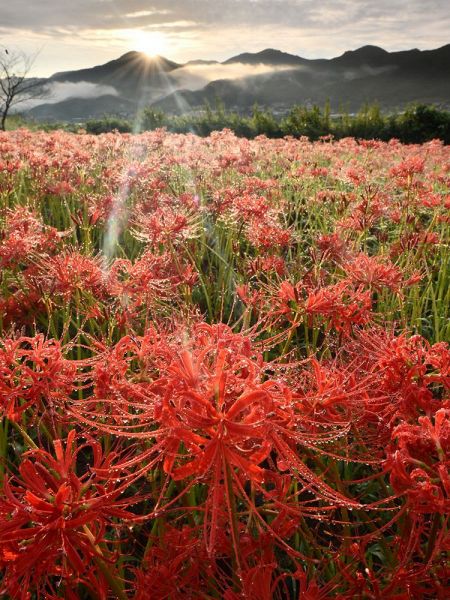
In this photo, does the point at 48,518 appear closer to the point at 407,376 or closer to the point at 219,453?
the point at 219,453

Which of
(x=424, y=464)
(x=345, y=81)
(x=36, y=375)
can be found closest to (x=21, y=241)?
(x=36, y=375)

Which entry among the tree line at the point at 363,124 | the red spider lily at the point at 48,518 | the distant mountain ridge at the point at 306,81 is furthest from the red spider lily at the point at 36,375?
the distant mountain ridge at the point at 306,81

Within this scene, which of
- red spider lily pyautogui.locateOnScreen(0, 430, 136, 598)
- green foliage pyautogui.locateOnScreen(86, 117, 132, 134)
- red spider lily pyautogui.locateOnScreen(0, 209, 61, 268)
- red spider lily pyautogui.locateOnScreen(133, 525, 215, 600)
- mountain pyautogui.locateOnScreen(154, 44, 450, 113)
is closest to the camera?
red spider lily pyautogui.locateOnScreen(0, 430, 136, 598)

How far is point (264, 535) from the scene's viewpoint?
4.56 ft

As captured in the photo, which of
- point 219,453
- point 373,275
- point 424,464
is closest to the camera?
point 219,453

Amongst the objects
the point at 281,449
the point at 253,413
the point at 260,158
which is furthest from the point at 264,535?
the point at 260,158

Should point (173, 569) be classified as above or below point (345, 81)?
below

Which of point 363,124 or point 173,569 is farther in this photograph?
point 363,124

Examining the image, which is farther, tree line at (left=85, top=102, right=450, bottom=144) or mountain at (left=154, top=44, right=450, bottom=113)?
mountain at (left=154, top=44, right=450, bottom=113)

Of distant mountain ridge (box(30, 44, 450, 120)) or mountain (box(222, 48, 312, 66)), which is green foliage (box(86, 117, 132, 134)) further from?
mountain (box(222, 48, 312, 66))

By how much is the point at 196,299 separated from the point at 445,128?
19233 millimetres

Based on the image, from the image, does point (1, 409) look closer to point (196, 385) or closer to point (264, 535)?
point (196, 385)

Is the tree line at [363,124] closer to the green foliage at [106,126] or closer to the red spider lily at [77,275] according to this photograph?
the green foliage at [106,126]

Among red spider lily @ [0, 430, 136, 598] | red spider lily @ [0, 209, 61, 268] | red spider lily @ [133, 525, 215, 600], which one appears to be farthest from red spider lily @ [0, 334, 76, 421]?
red spider lily @ [0, 209, 61, 268]
